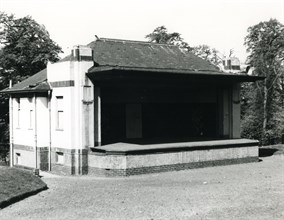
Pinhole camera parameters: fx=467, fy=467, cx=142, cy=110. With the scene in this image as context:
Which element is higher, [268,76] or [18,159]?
[268,76]

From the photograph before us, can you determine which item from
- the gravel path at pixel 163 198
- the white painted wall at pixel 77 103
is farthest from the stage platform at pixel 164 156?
the white painted wall at pixel 77 103

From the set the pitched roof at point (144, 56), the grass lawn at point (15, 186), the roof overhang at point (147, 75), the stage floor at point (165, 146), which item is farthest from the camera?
the pitched roof at point (144, 56)

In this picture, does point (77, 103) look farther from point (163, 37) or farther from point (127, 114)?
point (163, 37)

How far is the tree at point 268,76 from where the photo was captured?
45.3 meters

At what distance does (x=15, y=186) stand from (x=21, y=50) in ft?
92.5

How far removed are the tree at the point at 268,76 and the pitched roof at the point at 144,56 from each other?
57.8ft

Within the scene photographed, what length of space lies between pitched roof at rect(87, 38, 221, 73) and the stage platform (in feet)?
14.2

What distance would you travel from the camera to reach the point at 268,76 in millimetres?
45531

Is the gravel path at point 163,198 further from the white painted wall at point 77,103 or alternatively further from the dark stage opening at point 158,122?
the dark stage opening at point 158,122

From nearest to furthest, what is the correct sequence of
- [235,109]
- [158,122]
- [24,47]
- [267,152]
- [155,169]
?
[155,169] → [158,122] → [235,109] → [267,152] → [24,47]

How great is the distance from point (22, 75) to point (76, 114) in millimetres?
21358

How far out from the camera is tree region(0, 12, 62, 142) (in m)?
42.1

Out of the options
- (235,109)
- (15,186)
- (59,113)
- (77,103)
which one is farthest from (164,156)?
(15,186)

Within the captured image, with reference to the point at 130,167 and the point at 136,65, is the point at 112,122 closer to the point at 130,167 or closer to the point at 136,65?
the point at 136,65
